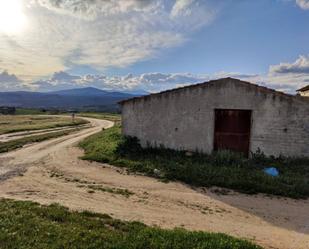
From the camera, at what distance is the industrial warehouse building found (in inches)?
634

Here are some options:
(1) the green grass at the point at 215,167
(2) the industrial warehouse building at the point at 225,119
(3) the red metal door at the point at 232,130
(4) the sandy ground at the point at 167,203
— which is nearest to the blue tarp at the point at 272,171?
(1) the green grass at the point at 215,167

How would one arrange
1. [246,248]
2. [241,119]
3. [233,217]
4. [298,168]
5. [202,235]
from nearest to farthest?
1. [246,248]
2. [202,235]
3. [233,217]
4. [298,168]
5. [241,119]

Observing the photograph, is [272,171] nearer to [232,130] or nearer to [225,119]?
[232,130]

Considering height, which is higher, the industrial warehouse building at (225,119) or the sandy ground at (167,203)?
the industrial warehouse building at (225,119)

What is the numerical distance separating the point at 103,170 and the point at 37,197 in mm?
4534

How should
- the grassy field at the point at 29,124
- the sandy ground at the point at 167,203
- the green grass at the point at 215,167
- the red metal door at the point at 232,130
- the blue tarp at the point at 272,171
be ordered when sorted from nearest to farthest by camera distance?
the sandy ground at the point at 167,203, the green grass at the point at 215,167, the blue tarp at the point at 272,171, the red metal door at the point at 232,130, the grassy field at the point at 29,124

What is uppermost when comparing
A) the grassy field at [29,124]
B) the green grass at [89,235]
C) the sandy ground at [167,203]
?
the green grass at [89,235]

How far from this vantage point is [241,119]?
1706 cm

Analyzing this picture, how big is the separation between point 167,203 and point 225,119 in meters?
8.06

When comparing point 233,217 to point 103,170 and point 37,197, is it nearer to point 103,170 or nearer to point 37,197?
point 37,197

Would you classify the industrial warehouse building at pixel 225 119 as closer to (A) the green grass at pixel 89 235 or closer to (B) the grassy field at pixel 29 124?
(A) the green grass at pixel 89 235

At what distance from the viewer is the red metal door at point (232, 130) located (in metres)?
17.0

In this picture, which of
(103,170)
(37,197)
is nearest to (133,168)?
(103,170)

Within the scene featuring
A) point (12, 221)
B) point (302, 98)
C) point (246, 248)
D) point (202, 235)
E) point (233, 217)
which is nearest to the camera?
point (246, 248)
